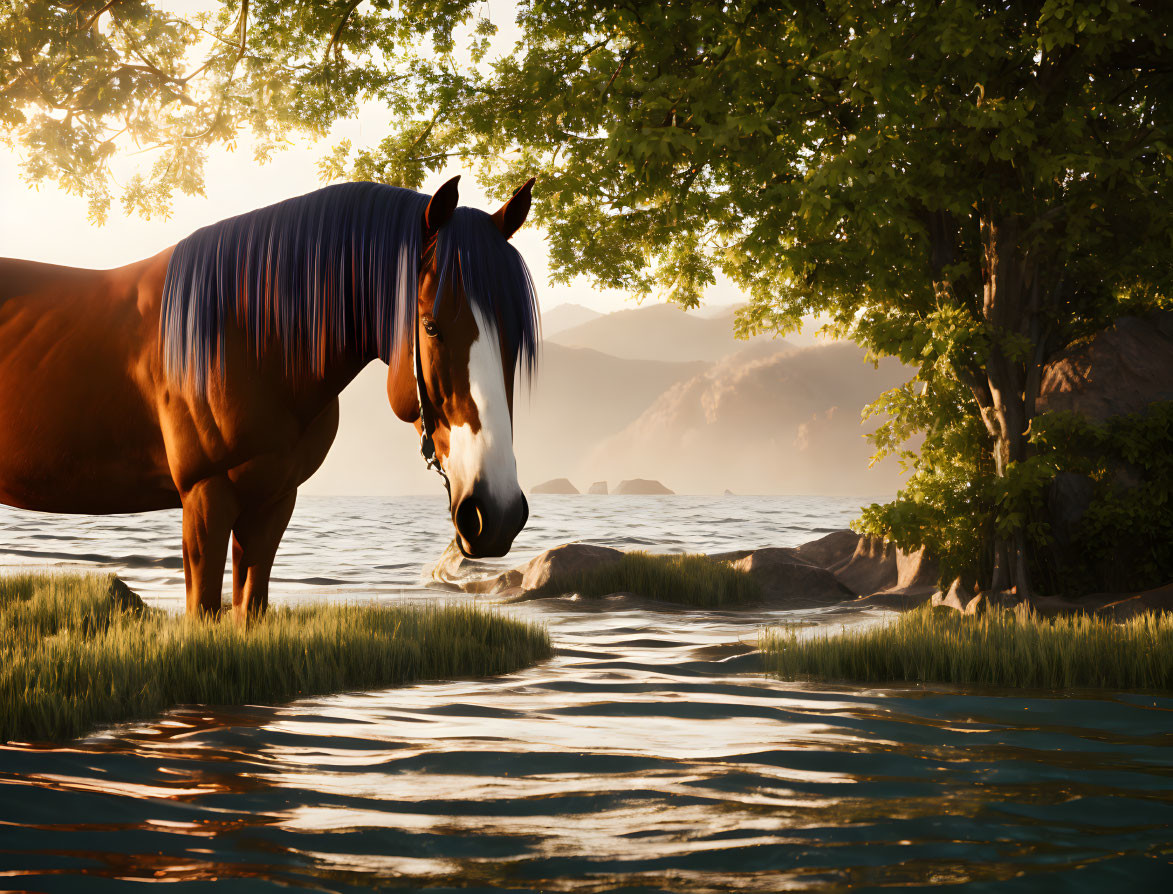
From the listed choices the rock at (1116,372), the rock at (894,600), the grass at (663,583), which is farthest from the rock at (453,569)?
the rock at (1116,372)

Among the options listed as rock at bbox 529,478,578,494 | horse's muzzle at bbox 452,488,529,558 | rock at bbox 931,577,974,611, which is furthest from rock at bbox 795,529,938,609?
rock at bbox 529,478,578,494

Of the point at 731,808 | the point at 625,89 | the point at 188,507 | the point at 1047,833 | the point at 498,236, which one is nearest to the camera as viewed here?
the point at 1047,833

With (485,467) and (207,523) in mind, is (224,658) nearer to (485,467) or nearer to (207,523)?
(207,523)

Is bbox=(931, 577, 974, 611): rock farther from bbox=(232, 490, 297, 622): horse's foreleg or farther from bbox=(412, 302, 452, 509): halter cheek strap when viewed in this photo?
bbox=(412, 302, 452, 509): halter cheek strap

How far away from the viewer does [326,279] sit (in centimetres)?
500

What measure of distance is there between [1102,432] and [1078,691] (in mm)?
6230

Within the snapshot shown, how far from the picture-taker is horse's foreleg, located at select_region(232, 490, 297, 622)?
5488 mm

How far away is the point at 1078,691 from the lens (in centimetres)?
643

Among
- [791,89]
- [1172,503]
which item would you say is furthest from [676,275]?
[1172,503]

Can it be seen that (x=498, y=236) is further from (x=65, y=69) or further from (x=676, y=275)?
(x=65, y=69)

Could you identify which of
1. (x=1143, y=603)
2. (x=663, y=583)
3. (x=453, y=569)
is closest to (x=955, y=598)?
(x=1143, y=603)

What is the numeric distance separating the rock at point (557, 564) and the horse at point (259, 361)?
9.48 metres

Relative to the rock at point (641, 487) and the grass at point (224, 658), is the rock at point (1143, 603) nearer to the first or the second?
the grass at point (224, 658)

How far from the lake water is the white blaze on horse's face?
969 mm
